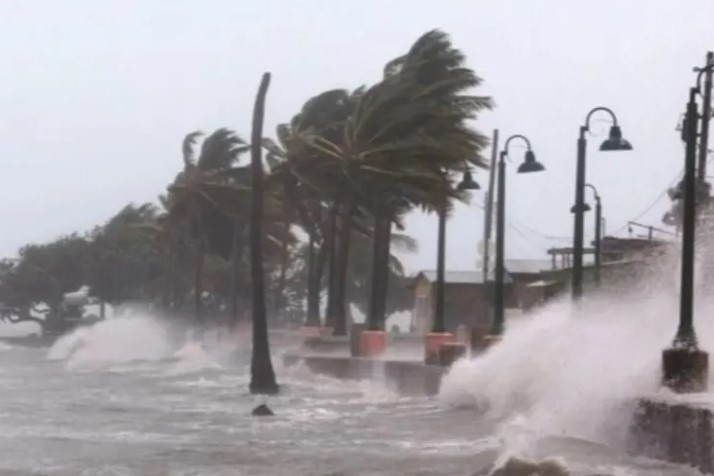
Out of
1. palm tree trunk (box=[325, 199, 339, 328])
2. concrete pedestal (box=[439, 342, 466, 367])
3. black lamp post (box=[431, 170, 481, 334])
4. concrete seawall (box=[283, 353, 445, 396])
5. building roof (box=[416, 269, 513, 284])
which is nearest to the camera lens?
concrete seawall (box=[283, 353, 445, 396])

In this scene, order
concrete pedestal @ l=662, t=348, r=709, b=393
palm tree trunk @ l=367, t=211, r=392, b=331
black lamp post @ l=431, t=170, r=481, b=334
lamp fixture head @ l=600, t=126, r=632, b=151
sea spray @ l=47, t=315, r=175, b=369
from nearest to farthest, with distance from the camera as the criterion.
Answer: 1. concrete pedestal @ l=662, t=348, r=709, b=393
2. lamp fixture head @ l=600, t=126, r=632, b=151
3. black lamp post @ l=431, t=170, r=481, b=334
4. palm tree trunk @ l=367, t=211, r=392, b=331
5. sea spray @ l=47, t=315, r=175, b=369

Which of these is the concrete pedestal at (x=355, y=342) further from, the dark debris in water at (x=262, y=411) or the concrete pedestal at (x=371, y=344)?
the dark debris in water at (x=262, y=411)

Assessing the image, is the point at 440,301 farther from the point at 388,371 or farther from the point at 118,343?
the point at 118,343

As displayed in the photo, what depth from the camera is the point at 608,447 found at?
1583 centimetres

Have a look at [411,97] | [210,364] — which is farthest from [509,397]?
[210,364]

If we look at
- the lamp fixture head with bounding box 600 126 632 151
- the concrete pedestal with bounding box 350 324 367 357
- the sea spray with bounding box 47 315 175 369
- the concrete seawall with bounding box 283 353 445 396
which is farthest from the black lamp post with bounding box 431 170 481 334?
the sea spray with bounding box 47 315 175 369

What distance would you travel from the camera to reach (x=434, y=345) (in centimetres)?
3309

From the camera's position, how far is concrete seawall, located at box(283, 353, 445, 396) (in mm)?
30312

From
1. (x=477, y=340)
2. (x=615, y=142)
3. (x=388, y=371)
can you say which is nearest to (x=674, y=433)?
(x=615, y=142)

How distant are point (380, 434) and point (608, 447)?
20.7 feet

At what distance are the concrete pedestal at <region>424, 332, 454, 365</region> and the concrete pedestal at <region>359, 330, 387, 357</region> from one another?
4745mm

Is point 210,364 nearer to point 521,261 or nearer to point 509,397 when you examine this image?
point 521,261

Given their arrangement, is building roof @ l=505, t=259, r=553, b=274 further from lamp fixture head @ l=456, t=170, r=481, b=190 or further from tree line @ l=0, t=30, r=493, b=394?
lamp fixture head @ l=456, t=170, r=481, b=190

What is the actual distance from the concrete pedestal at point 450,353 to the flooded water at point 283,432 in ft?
3.45
